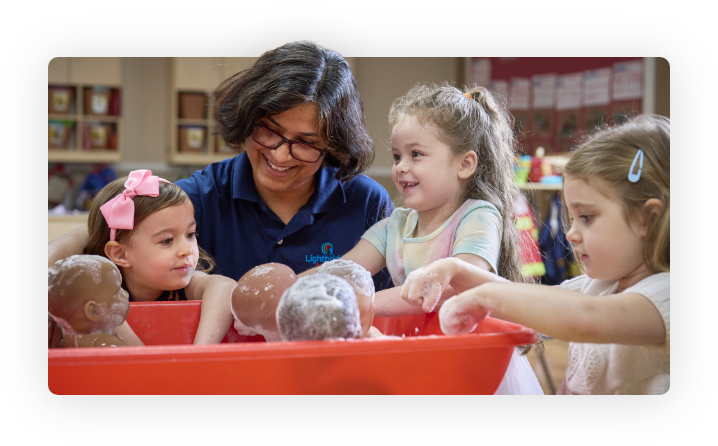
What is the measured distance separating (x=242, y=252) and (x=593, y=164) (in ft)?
2.83

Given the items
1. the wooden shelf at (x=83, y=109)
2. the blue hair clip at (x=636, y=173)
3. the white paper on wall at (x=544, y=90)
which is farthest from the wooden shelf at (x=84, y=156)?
the blue hair clip at (x=636, y=173)

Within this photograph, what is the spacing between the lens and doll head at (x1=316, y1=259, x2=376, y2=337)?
757 mm

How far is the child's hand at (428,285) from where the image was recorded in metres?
0.83

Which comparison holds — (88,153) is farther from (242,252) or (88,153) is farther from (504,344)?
(504,344)

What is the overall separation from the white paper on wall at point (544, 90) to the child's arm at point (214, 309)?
3.67 meters

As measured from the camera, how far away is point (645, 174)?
0.71 m

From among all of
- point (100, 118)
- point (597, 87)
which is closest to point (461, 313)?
point (597, 87)

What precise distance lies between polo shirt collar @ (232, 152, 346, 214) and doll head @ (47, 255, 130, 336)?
2.12ft

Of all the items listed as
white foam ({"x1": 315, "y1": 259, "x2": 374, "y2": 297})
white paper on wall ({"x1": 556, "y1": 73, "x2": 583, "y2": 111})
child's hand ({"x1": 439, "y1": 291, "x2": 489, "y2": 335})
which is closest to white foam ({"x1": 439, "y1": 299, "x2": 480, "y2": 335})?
child's hand ({"x1": 439, "y1": 291, "x2": 489, "y2": 335})

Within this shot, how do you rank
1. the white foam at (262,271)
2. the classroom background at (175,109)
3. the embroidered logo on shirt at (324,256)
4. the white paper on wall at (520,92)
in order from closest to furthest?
the white foam at (262,271) → the embroidered logo on shirt at (324,256) → the classroom background at (175,109) → the white paper on wall at (520,92)

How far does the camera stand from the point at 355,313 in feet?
2.22

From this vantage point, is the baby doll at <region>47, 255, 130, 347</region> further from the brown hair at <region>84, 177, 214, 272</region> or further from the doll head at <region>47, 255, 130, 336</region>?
the brown hair at <region>84, 177, 214, 272</region>

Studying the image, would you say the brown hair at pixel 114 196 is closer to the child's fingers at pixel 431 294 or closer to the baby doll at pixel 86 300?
the baby doll at pixel 86 300

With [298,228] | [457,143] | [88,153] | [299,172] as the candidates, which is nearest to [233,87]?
[299,172]
